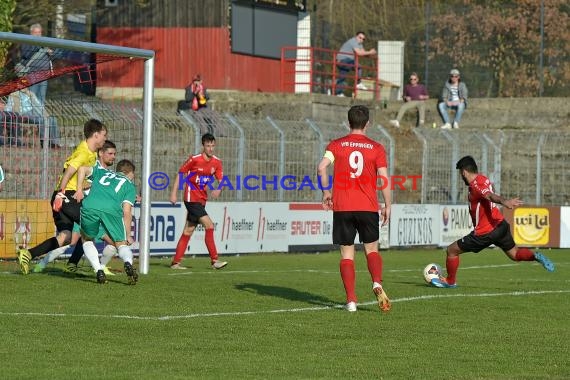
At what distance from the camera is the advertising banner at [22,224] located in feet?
69.1

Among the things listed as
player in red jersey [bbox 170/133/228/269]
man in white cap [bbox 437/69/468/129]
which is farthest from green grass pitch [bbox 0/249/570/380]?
man in white cap [bbox 437/69/468/129]

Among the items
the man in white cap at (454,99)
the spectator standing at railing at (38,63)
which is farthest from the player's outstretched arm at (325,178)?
the man in white cap at (454,99)

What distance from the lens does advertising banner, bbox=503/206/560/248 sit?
97.6ft

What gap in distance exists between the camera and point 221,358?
10.0 m

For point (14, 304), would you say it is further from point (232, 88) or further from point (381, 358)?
point (232, 88)

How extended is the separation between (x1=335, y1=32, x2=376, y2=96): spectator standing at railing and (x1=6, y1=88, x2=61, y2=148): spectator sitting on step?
15.6m

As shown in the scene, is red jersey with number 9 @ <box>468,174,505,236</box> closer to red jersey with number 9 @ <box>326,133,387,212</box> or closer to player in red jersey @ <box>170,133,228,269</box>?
red jersey with number 9 @ <box>326,133,387,212</box>

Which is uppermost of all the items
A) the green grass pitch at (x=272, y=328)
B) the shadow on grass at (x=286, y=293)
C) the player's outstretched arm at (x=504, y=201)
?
the player's outstretched arm at (x=504, y=201)

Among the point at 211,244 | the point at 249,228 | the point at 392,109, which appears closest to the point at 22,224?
the point at 211,244

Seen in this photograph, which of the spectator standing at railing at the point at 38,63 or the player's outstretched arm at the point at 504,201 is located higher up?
the spectator standing at railing at the point at 38,63

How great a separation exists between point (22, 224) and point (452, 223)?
38.4 ft

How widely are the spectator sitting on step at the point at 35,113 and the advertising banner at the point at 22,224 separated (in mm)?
1135

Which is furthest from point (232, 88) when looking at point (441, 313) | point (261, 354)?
point (261, 354)

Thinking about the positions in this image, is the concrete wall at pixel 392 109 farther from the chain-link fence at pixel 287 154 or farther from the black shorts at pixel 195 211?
the black shorts at pixel 195 211
